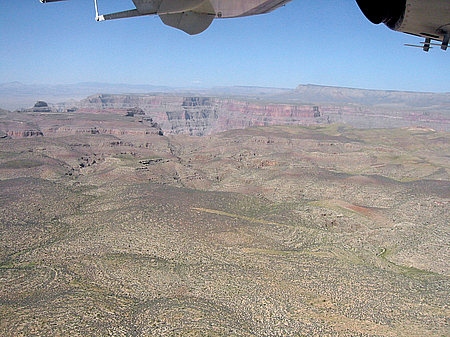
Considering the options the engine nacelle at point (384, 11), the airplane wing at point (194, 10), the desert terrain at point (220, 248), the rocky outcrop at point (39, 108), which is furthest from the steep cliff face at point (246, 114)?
the engine nacelle at point (384, 11)

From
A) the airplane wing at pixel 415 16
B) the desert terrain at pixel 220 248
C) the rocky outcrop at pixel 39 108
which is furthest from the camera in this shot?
the rocky outcrop at pixel 39 108

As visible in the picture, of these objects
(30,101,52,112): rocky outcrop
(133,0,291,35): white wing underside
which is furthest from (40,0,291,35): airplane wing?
(30,101,52,112): rocky outcrop

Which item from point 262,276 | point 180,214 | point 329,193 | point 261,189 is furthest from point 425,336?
point 261,189

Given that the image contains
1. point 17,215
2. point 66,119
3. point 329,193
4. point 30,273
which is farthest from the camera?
point 66,119

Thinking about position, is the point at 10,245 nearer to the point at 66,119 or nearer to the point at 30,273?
the point at 30,273

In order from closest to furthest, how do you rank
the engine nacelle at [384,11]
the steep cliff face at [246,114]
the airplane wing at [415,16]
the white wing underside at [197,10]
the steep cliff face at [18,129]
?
the airplane wing at [415,16] < the engine nacelle at [384,11] < the white wing underside at [197,10] < the steep cliff face at [18,129] < the steep cliff face at [246,114]

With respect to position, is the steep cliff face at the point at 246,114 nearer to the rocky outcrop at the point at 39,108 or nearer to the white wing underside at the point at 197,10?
the rocky outcrop at the point at 39,108

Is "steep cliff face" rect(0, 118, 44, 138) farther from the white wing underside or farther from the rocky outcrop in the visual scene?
the white wing underside
